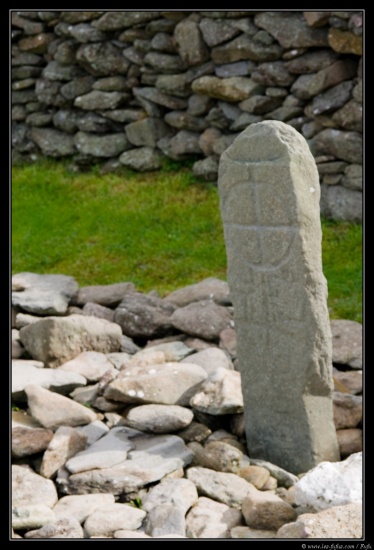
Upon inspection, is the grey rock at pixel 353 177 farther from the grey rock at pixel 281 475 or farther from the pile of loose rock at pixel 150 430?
the grey rock at pixel 281 475

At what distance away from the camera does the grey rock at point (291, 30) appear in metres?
8.88

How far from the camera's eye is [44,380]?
226 inches

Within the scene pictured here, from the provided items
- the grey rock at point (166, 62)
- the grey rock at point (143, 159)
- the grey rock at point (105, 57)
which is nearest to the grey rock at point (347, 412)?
the grey rock at point (143, 159)

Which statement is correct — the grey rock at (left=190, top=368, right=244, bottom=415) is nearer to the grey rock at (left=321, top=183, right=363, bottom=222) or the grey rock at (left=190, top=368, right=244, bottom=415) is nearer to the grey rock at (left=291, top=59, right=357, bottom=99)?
the grey rock at (left=321, top=183, right=363, bottom=222)

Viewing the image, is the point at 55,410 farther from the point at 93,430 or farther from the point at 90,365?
the point at 90,365

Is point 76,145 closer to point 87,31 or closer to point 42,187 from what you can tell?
point 42,187

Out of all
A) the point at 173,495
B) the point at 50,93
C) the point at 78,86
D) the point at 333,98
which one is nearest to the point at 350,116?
the point at 333,98

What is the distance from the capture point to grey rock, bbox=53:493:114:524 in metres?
4.35

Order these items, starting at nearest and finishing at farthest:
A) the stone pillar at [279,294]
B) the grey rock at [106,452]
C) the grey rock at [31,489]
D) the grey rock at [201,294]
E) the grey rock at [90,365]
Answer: the grey rock at [31,489] → the stone pillar at [279,294] → the grey rock at [106,452] → the grey rock at [90,365] → the grey rock at [201,294]

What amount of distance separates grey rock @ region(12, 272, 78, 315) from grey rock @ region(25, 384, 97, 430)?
1.63m

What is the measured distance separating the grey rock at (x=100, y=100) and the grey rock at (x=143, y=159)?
0.64 metres

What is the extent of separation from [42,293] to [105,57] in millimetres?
4368

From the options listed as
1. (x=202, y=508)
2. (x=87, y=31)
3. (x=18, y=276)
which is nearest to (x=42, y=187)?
(x=87, y=31)

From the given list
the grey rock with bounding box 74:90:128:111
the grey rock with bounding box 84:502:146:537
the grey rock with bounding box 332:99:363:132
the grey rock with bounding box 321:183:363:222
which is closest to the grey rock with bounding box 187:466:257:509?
the grey rock with bounding box 84:502:146:537
